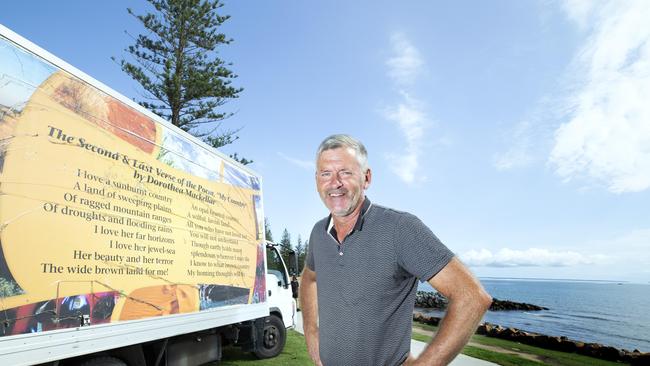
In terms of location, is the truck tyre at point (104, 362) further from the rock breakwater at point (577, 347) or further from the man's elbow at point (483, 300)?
the rock breakwater at point (577, 347)

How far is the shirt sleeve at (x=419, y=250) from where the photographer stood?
1432mm

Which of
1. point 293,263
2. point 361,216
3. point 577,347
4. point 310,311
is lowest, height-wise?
point 577,347

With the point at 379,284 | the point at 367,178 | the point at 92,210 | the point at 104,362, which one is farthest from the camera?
the point at 104,362

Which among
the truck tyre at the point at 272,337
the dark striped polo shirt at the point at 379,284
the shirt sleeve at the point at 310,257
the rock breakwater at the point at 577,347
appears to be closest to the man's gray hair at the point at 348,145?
the dark striped polo shirt at the point at 379,284

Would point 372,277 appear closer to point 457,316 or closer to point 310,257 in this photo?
point 457,316

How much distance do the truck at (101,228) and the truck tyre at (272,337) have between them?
2.14 m

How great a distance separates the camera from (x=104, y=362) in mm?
3529

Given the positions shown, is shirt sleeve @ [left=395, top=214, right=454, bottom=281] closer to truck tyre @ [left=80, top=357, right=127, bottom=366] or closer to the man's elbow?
the man's elbow

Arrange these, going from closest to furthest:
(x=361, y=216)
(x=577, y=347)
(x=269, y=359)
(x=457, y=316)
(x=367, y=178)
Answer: (x=457, y=316)
(x=361, y=216)
(x=367, y=178)
(x=269, y=359)
(x=577, y=347)

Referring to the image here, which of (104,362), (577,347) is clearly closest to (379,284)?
(104,362)

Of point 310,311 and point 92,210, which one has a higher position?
point 92,210

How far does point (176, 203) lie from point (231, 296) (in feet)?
5.67

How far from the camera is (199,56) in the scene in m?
20.0

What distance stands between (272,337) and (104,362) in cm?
463
